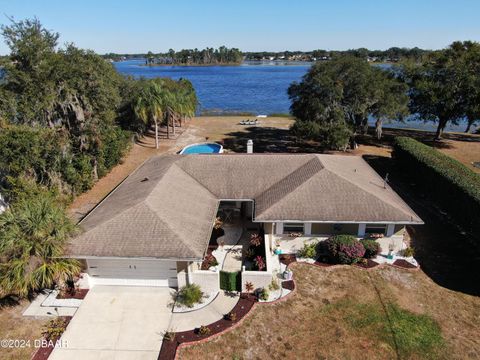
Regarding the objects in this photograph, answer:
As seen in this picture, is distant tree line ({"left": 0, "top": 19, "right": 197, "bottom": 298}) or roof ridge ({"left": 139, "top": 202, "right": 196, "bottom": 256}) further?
roof ridge ({"left": 139, "top": 202, "right": 196, "bottom": 256})

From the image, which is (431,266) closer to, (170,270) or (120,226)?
(170,270)

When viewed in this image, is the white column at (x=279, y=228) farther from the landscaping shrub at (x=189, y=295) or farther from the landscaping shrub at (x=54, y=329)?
the landscaping shrub at (x=54, y=329)

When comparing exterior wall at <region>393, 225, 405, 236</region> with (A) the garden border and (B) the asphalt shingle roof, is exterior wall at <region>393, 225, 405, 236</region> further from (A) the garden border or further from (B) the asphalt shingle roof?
(A) the garden border

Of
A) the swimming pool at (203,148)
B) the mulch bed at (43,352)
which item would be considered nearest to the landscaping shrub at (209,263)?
the mulch bed at (43,352)

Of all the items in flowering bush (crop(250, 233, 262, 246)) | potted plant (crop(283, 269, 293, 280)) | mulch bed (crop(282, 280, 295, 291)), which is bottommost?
mulch bed (crop(282, 280, 295, 291))

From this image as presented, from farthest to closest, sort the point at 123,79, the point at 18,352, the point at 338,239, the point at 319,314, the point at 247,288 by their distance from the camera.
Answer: the point at 123,79 → the point at 338,239 → the point at 247,288 → the point at 319,314 → the point at 18,352

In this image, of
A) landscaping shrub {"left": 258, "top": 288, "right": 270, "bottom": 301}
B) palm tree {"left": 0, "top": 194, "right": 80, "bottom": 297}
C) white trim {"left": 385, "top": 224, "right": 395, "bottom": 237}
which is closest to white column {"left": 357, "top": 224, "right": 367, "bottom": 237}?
white trim {"left": 385, "top": 224, "right": 395, "bottom": 237}

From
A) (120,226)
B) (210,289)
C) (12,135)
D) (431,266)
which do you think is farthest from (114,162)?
(431,266)
